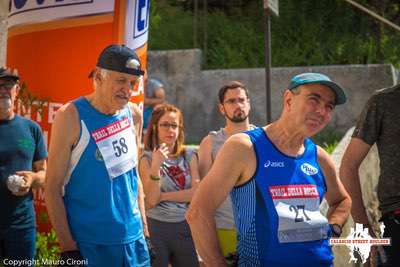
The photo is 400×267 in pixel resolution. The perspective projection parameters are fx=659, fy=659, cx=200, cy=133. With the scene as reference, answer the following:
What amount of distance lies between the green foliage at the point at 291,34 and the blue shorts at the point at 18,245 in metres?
9.93

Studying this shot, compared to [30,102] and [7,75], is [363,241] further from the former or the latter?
[30,102]

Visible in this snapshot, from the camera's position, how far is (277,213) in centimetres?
285

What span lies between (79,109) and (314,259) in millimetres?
1394

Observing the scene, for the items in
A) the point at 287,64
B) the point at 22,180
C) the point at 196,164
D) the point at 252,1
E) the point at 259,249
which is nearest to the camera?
the point at 259,249

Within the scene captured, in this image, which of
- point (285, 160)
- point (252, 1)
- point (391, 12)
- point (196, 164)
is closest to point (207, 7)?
point (252, 1)

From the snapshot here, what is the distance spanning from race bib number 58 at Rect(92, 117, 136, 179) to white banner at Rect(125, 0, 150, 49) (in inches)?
53.7

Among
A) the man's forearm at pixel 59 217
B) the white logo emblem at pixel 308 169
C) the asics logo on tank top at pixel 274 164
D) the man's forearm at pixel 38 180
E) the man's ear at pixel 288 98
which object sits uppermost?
the man's ear at pixel 288 98

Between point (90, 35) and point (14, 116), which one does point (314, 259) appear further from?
point (90, 35)

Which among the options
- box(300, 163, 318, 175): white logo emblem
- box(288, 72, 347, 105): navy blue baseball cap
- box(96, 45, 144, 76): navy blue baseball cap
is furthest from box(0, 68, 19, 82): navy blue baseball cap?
box(300, 163, 318, 175): white logo emblem

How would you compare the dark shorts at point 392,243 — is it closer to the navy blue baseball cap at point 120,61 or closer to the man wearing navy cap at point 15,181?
the navy blue baseball cap at point 120,61

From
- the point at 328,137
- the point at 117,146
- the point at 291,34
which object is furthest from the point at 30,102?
the point at 291,34

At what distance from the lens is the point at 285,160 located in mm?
2920

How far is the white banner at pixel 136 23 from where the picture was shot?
4.78m

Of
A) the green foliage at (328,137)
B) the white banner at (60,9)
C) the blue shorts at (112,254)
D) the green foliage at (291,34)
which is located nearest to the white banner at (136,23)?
the white banner at (60,9)
